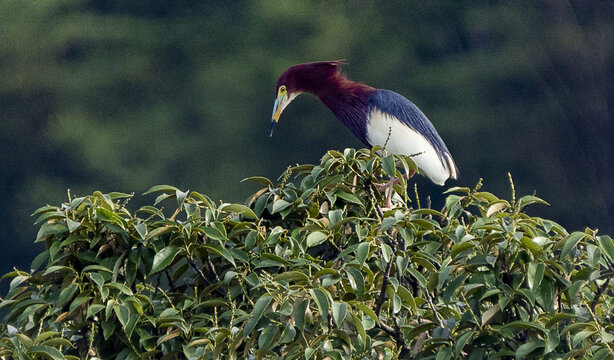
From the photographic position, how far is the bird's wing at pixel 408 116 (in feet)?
8.49

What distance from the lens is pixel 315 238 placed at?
1420 millimetres

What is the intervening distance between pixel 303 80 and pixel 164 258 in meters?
1.39

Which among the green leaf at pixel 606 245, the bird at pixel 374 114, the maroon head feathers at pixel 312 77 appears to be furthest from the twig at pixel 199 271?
the maroon head feathers at pixel 312 77

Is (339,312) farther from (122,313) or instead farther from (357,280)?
(122,313)

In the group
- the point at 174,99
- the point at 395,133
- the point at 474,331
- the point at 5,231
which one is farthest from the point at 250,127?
the point at 474,331

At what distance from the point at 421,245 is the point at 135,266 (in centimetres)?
45

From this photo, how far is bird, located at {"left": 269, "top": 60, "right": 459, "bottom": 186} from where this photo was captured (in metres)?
2.57

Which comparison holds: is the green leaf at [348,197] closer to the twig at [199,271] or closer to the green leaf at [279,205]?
the green leaf at [279,205]

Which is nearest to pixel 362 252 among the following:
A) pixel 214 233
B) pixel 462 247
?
pixel 462 247

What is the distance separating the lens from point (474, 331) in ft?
Answer: 4.08

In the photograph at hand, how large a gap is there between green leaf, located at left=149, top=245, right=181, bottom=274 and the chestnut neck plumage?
4.22 ft

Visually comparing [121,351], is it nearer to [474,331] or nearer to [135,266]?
[135,266]

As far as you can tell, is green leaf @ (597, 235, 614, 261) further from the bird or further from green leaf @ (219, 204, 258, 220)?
the bird

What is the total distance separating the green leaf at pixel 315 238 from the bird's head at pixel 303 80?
1.25 m
